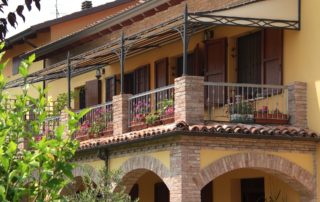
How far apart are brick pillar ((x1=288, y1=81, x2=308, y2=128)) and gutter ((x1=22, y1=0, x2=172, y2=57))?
5.38 m

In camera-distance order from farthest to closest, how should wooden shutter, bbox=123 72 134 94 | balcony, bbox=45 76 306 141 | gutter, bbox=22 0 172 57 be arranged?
1. wooden shutter, bbox=123 72 134 94
2. gutter, bbox=22 0 172 57
3. balcony, bbox=45 76 306 141

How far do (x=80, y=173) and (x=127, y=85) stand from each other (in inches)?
201

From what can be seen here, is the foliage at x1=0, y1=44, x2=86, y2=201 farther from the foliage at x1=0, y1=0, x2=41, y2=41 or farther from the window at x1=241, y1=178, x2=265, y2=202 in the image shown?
the window at x1=241, y1=178, x2=265, y2=202

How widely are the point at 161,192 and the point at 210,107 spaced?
221 inches

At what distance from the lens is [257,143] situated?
1619 cm

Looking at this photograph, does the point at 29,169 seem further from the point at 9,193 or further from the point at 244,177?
the point at 244,177

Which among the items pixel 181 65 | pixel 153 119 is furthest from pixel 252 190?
pixel 181 65

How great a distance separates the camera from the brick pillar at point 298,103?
16.5 meters

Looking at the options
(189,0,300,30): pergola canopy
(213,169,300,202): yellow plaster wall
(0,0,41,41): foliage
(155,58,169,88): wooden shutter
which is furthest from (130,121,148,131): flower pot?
(0,0,41,41): foliage

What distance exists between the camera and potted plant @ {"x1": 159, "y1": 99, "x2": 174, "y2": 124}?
16.6 metres

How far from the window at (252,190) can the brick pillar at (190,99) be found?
3719 millimetres

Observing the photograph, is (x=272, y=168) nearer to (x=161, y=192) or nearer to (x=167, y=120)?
(x=167, y=120)

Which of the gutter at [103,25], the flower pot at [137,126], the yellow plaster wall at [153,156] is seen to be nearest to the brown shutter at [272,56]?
the flower pot at [137,126]

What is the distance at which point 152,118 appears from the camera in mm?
17344
